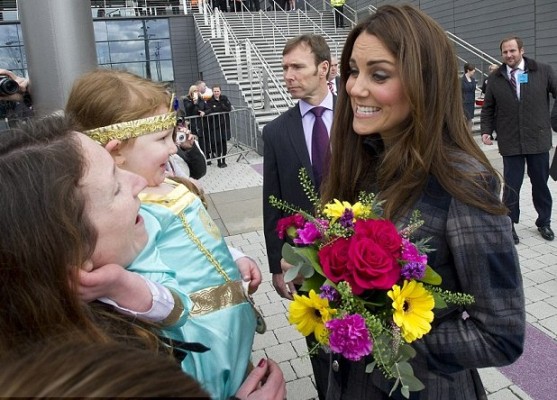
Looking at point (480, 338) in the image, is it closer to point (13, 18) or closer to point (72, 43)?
point (72, 43)

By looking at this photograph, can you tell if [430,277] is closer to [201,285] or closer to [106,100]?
[201,285]

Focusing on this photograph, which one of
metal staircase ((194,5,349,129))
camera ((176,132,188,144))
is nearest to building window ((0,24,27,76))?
metal staircase ((194,5,349,129))

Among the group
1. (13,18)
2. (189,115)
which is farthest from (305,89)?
(13,18)

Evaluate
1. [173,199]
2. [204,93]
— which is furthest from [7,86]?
[204,93]

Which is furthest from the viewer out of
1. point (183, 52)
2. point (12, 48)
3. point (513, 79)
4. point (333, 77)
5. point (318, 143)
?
point (183, 52)

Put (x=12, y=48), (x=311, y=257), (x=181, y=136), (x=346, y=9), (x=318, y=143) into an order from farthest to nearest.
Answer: (x=346, y=9), (x=12, y=48), (x=318, y=143), (x=181, y=136), (x=311, y=257)

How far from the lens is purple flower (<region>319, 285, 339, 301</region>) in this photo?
1.25 metres

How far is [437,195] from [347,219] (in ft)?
1.02

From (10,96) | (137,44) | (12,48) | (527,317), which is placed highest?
(12,48)

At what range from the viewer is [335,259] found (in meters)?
1.28

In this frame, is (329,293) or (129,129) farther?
(129,129)

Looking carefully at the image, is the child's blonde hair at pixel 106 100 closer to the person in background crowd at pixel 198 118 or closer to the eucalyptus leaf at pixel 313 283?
the eucalyptus leaf at pixel 313 283

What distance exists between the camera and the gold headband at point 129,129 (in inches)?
65.4

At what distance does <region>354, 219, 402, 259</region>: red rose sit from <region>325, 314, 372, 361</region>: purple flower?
7.8 inches
